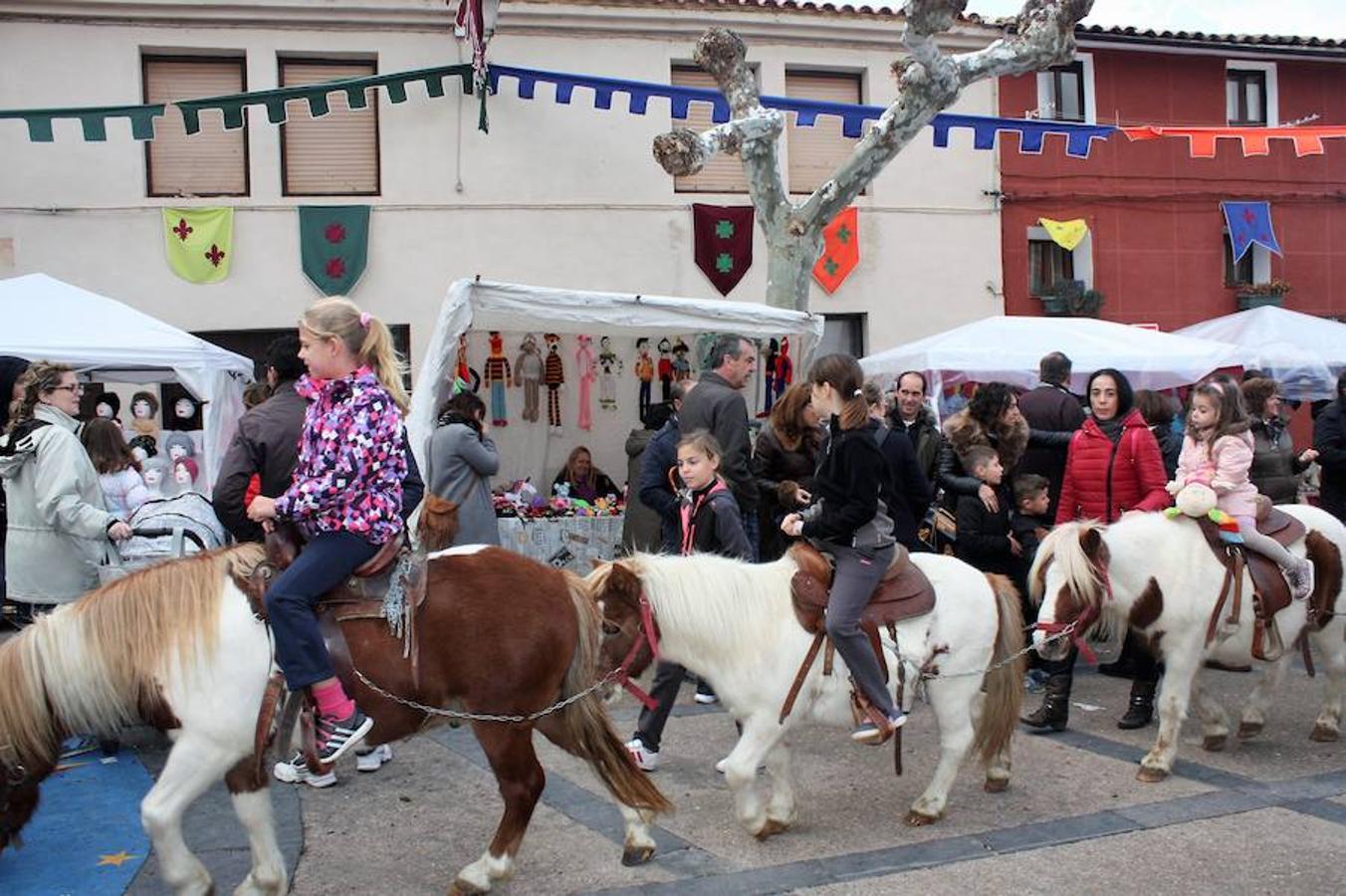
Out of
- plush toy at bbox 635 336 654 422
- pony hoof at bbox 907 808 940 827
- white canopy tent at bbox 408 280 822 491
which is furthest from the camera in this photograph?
plush toy at bbox 635 336 654 422

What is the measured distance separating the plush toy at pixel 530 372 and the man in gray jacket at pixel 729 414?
4.88 metres

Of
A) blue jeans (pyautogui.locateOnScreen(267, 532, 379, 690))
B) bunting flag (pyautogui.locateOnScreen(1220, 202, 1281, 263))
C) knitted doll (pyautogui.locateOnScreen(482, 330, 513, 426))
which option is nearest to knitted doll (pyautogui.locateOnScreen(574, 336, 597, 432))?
knitted doll (pyautogui.locateOnScreen(482, 330, 513, 426))

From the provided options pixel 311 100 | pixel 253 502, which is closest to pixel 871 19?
pixel 311 100

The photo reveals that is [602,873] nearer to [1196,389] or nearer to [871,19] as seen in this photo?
[1196,389]

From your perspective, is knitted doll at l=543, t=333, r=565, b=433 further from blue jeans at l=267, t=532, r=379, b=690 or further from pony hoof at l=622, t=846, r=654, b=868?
blue jeans at l=267, t=532, r=379, b=690

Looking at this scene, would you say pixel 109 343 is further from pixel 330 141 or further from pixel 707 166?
pixel 707 166

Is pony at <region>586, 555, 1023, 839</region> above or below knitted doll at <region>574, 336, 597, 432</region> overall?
below

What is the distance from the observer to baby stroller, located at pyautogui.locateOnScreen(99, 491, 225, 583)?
243 inches

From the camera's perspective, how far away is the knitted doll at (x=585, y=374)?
11.7 metres

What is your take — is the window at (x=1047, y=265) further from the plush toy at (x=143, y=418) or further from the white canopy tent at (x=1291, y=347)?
the plush toy at (x=143, y=418)

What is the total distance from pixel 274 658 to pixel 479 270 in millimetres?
10857

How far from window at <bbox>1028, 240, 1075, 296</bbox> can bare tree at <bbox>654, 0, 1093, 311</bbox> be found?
5.07 meters

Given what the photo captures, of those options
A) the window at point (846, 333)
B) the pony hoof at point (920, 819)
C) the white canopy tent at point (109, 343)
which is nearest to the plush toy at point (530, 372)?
the white canopy tent at point (109, 343)

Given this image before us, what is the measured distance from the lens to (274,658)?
3.84 m
